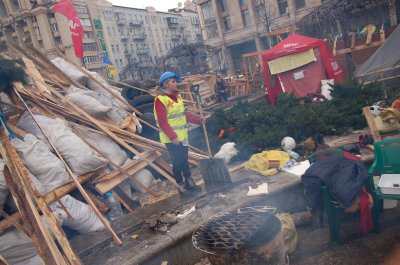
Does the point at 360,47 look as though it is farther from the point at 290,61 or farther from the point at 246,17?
the point at 246,17

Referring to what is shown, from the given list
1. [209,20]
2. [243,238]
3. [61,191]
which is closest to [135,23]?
[209,20]

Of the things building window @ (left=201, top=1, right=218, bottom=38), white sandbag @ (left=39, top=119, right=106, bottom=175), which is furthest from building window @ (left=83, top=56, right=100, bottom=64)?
white sandbag @ (left=39, top=119, right=106, bottom=175)

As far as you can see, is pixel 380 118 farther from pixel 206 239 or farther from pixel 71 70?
pixel 71 70

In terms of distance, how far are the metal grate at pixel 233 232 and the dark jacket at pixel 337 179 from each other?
646 millimetres

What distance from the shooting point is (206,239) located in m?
3.10

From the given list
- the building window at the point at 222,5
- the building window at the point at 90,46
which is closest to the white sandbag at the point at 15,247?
the building window at the point at 222,5

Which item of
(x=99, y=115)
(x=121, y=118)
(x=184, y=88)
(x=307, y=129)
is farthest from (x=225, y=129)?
(x=184, y=88)

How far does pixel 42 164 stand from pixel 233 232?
123 inches

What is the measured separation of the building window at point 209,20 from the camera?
41875 millimetres

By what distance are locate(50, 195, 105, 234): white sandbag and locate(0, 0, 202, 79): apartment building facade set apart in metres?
31.3

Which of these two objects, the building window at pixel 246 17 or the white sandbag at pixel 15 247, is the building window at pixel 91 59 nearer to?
the building window at pixel 246 17

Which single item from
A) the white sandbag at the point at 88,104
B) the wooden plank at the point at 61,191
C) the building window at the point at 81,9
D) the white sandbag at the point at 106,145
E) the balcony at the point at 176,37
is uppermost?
the building window at the point at 81,9

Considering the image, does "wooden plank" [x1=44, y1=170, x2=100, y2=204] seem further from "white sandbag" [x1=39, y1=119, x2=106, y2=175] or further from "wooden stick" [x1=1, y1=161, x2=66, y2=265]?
"wooden stick" [x1=1, y1=161, x2=66, y2=265]

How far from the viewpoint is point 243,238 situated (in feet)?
9.68
